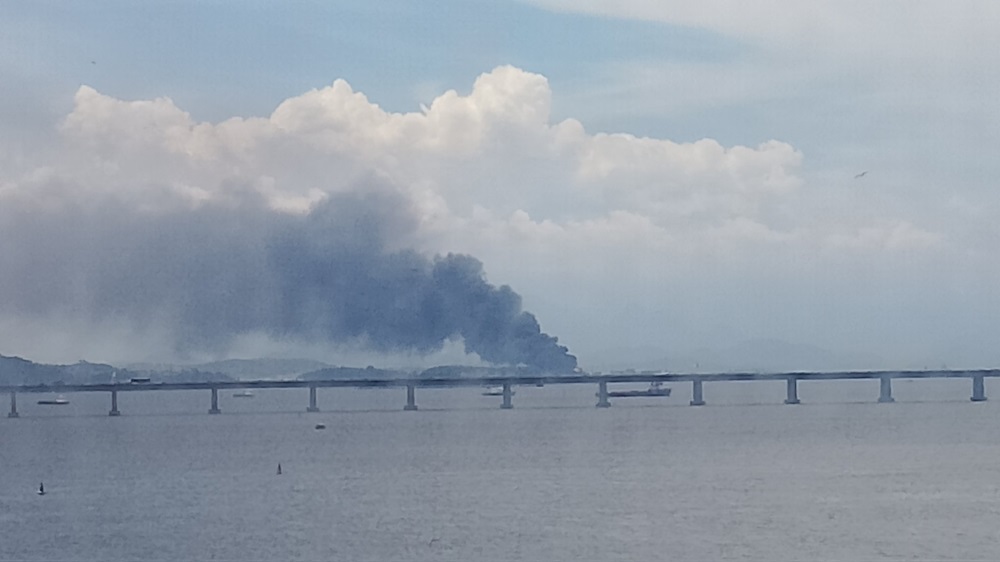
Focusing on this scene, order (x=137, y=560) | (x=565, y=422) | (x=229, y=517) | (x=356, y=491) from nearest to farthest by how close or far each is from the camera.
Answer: (x=137, y=560)
(x=229, y=517)
(x=356, y=491)
(x=565, y=422)

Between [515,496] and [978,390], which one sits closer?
[515,496]

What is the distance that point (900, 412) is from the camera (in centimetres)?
17988

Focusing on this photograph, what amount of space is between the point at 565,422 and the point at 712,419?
15.0 metres

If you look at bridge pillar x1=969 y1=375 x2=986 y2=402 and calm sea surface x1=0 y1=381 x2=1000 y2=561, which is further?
bridge pillar x1=969 y1=375 x2=986 y2=402

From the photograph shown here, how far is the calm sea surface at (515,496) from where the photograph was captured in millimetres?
55688

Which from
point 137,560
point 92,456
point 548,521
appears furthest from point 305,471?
point 137,560

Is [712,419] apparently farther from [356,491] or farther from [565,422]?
[356,491]

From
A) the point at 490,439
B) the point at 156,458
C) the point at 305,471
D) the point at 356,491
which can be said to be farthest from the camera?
the point at 490,439

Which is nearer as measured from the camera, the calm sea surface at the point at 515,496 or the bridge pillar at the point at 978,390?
the calm sea surface at the point at 515,496

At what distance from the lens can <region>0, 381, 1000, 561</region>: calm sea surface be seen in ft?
183

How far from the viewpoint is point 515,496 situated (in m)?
73.2

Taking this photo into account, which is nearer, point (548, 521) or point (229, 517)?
point (548, 521)

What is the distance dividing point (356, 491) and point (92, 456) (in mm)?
39633

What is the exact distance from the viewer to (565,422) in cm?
16325
